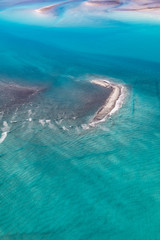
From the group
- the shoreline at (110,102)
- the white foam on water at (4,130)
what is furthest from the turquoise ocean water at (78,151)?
the shoreline at (110,102)

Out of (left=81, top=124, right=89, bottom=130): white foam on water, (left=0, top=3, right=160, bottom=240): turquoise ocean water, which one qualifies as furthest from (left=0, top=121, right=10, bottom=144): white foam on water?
(left=81, top=124, right=89, bottom=130): white foam on water

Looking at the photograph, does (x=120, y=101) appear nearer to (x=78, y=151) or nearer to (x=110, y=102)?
(x=110, y=102)

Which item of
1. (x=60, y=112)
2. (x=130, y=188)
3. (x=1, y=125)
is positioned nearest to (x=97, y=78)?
(x=60, y=112)

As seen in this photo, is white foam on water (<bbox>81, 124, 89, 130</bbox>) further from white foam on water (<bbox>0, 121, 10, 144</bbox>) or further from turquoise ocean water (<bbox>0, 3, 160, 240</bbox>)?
white foam on water (<bbox>0, 121, 10, 144</bbox>)

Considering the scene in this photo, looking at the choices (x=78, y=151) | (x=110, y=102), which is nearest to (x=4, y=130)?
(x=78, y=151)

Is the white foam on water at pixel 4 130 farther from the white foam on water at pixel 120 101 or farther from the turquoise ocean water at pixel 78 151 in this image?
the white foam on water at pixel 120 101

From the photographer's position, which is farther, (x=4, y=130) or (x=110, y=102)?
(x=110, y=102)
